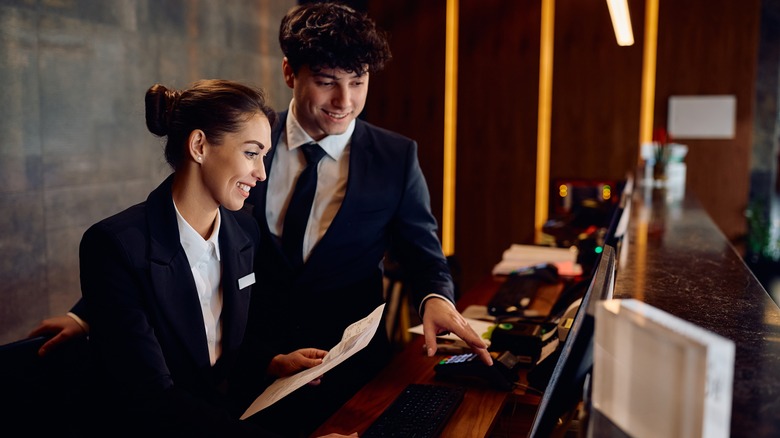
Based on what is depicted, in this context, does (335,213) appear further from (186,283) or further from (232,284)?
(186,283)

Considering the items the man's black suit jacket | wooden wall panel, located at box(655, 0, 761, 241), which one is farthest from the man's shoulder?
wooden wall panel, located at box(655, 0, 761, 241)

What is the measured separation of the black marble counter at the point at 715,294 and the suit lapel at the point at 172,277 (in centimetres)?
93

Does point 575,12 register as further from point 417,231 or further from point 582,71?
point 417,231

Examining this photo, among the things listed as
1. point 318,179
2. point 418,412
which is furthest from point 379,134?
point 418,412

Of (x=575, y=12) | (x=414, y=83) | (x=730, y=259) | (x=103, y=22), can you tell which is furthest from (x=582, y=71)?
Answer: (x=730, y=259)

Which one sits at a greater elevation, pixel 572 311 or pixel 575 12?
pixel 575 12

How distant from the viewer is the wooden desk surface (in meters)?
1.54

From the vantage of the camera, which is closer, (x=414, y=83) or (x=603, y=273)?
(x=603, y=273)

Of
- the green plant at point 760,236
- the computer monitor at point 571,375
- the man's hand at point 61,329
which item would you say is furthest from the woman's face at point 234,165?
the green plant at point 760,236

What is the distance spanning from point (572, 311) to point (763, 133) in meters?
4.57

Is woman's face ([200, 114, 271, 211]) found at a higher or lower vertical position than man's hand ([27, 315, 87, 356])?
higher

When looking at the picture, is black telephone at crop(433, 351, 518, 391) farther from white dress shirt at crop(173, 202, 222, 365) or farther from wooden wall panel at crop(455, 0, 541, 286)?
wooden wall panel at crop(455, 0, 541, 286)

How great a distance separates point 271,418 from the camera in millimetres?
1947

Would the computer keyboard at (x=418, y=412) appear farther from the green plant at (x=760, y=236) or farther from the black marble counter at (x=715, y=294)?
the green plant at (x=760, y=236)
